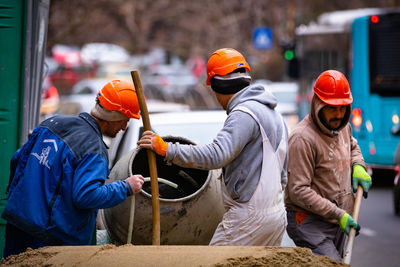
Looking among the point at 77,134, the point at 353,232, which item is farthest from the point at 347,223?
the point at 77,134

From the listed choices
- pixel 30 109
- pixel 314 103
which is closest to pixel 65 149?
pixel 314 103

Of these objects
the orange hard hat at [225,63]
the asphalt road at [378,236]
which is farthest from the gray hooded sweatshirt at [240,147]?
the asphalt road at [378,236]

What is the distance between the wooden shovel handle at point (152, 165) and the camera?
381 cm

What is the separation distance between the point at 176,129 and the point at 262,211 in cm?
230

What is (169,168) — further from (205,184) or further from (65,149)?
(65,149)

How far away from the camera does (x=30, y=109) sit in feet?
18.4

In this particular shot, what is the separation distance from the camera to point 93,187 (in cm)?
359

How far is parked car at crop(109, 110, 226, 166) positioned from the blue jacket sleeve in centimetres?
213

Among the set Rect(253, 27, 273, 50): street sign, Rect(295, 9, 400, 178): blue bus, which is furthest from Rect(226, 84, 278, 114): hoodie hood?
Rect(253, 27, 273, 50): street sign

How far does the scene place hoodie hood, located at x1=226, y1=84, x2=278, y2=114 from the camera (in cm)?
383

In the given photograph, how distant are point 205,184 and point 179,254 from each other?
123 centimetres

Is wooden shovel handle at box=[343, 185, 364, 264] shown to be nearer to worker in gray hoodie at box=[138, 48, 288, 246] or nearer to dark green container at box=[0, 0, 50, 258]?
worker in gray hoodie at box=[138, 48, 288, 246]

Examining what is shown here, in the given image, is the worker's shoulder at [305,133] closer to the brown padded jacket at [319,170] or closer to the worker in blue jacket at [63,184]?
the brown padded jacket at [319,170]

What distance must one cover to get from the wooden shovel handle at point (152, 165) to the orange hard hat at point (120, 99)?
9 cm
